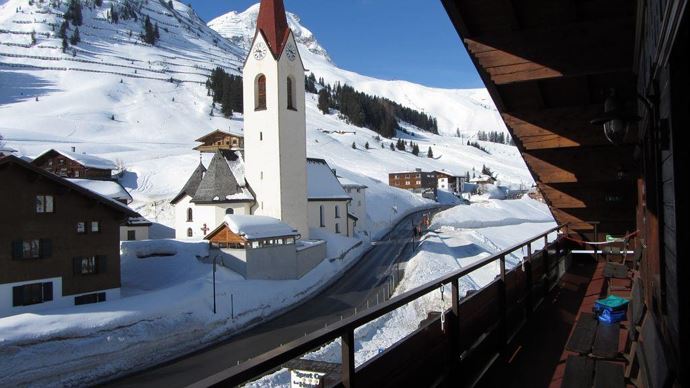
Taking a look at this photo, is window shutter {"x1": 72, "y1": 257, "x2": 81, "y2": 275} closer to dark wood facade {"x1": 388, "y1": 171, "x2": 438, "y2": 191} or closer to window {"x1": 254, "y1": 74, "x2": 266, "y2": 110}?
window {"x1": 254, "y1": 74, "x2": 266, "y2": 110}

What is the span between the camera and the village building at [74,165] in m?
49.0

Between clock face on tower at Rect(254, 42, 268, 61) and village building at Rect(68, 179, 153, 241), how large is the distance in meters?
15.5

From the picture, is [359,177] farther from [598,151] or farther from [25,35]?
[25,35]

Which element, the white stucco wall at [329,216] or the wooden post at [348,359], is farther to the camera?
the white stucco wall at [329,216]

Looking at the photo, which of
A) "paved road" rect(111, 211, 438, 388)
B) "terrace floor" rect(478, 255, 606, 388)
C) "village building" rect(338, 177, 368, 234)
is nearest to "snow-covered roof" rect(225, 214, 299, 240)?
"paved road" rect(111, 211, 438, 388)

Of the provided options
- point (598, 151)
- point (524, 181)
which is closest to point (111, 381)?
point (598, 151)

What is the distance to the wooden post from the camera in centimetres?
314

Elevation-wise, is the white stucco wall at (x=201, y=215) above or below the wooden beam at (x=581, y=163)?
below

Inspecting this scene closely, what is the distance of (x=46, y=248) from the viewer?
77.2ft

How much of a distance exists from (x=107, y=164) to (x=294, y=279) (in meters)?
27.5

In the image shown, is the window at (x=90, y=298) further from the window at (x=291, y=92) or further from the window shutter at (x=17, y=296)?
the window at (x=291, y=92)

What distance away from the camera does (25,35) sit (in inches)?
6004

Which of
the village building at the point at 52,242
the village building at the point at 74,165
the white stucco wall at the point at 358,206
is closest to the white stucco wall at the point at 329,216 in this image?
the white stucco wall at the point at 358,206

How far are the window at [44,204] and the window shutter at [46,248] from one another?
1413mm
